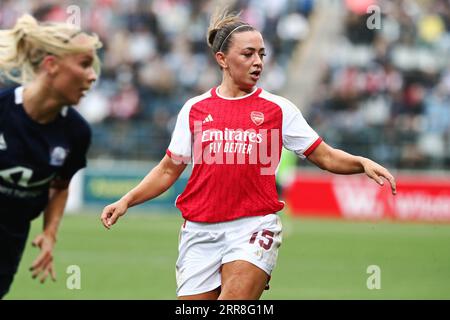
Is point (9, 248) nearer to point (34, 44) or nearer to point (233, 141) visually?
point (34, 44)

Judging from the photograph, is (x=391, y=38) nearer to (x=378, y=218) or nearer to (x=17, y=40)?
(x=378, y=218)

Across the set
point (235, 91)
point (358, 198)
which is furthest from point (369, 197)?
point (235, 91)

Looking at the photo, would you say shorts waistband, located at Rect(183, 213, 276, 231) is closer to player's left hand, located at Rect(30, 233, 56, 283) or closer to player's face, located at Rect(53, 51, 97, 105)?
player's left hand, located at Rect(30, 233, 56, 283)

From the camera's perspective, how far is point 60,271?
1361cm

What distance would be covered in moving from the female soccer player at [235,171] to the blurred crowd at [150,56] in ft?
51.5

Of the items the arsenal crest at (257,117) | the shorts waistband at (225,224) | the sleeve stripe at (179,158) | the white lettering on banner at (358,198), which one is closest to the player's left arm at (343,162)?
the arsenal crest at (257,117)

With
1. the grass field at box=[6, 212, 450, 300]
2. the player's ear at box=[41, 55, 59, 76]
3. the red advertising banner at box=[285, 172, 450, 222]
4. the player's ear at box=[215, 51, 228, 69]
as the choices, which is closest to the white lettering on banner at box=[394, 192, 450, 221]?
the red advertising banner at box=[285, 172, 450, 222]

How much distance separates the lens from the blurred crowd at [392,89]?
72.3ft

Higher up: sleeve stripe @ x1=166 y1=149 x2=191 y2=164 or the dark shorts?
sleeve stripe @ x1=166 y1=149 x2=191 y2=164

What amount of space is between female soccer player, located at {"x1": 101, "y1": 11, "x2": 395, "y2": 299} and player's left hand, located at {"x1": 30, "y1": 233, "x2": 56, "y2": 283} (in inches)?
18.2

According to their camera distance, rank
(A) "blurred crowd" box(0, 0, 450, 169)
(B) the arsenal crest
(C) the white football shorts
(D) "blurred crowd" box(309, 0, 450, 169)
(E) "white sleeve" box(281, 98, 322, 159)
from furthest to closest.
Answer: (A) "blurred crowd" box(0, 0, 450, 169) → (D) "blurred crowd" box(309, 0, 450, 169) → (E) "white sleeve" box(281, 98, 322, 159) → (B) the arsenal crest → (C) the white football shorts

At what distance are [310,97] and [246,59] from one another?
679 inches

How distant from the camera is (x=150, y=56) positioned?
23922 mm

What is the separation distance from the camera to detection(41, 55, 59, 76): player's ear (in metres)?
6.54
